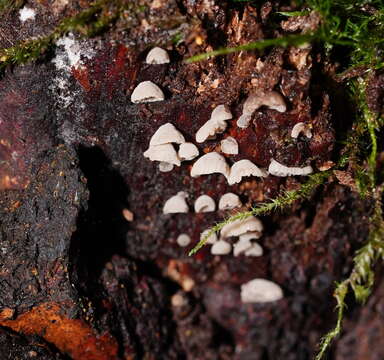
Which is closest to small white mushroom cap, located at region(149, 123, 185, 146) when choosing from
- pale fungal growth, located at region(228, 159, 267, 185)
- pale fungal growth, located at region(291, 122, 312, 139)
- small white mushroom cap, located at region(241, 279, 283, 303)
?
pale fungal growth, located at region(228, 159, 267, 185)

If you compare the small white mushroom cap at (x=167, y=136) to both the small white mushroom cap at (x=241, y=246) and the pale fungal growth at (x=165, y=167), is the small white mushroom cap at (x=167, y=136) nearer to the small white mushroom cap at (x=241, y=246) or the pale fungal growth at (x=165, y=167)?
the pale fungal growth at (x=165, y=167)

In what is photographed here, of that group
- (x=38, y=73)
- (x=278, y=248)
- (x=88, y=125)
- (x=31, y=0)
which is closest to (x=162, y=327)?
(x=278, y=248)

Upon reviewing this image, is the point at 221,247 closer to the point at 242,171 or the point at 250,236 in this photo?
the point at 250,236

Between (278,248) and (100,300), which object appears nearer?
(100,300)

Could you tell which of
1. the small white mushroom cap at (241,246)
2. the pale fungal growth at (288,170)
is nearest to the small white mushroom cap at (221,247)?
the small white mushroom cap at (241,246)

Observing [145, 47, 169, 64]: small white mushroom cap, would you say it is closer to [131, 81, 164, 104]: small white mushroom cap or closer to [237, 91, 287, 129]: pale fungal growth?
[131, 81, 164, 104]: small white mushroom cap

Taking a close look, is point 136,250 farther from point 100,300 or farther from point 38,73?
point 38,73
